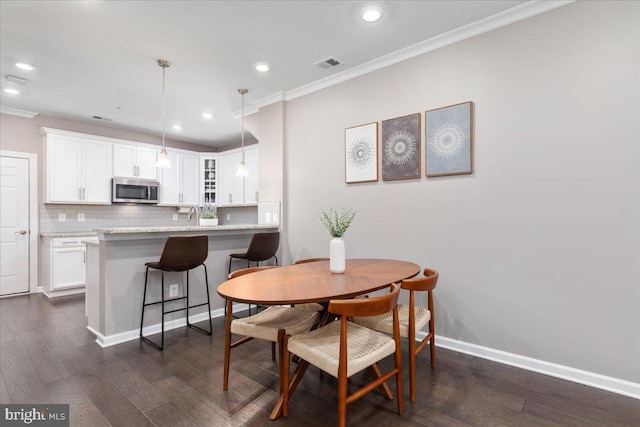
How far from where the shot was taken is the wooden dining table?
1.62m

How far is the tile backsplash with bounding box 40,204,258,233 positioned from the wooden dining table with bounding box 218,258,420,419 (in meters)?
3.91

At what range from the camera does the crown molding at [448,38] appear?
90.8 inches

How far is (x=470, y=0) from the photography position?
2279mm

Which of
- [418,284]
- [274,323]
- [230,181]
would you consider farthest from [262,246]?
[230,181]

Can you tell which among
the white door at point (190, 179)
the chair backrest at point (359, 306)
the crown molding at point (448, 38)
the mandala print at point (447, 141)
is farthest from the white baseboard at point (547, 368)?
the white door at point (190, 179)

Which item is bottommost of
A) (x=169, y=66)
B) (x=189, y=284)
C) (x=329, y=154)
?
(x=189, y=284)

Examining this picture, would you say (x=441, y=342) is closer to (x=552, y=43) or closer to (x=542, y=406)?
(x=542, y=406)

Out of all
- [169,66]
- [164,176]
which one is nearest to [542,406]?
[169,66]

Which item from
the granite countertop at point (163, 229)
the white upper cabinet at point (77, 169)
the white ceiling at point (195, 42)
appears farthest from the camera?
the white upper cabinet at point (77, 169)

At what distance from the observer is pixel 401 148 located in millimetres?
3000

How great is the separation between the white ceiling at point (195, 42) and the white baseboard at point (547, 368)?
262 cm

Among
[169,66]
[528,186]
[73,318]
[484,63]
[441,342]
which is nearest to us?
[528,186]

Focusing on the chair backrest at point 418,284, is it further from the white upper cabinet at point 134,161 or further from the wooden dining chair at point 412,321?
the white upper cabinet at point 134,161

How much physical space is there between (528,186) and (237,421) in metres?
2.50
